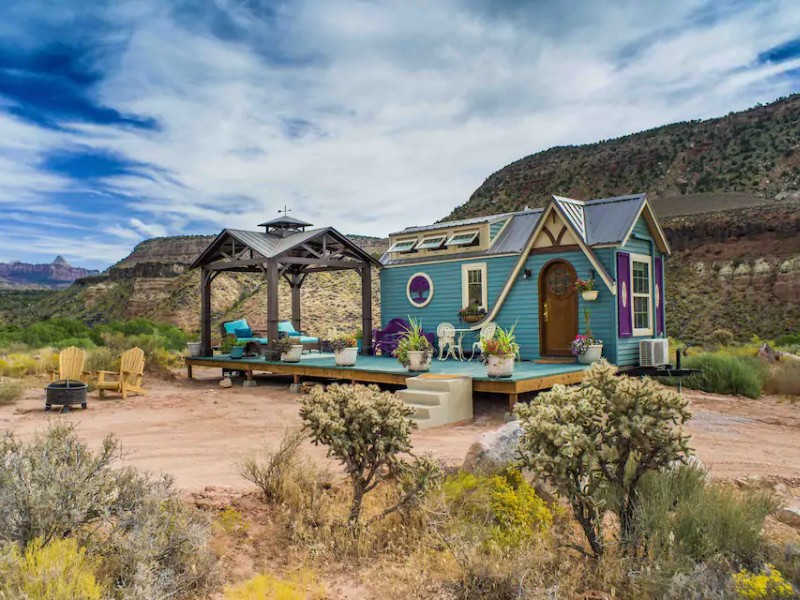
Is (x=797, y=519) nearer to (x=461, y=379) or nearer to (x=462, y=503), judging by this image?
(x=462, y=503)

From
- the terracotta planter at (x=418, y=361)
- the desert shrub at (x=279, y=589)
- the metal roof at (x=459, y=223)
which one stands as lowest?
the desert shrub at (x=279, y=589)

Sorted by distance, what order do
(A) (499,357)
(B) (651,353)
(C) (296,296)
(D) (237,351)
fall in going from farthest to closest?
1. (C) (296,296)
2. (D) (237,351)
3. (B) (651,353)
4. (A) (499,357)

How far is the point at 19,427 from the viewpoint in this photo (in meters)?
8.81

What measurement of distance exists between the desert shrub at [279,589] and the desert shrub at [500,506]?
1105 mm

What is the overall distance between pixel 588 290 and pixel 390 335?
526 cm

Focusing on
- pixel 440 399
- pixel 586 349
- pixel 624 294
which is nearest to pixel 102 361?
pixel 440 399

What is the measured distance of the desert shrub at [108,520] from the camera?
3475mm

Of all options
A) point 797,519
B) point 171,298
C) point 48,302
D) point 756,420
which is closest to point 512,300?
point 756,420

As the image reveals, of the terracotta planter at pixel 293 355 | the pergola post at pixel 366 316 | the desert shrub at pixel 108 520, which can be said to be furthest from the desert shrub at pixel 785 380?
the desert shrub at pixel 108 520

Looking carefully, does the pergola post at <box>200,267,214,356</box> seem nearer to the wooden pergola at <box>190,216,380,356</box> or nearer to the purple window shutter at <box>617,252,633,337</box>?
the wooden pergola at <box>190,216,380,356</box>

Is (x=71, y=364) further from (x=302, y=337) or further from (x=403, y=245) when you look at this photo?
(x=403, y=245)

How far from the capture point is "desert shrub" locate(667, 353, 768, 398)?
11.7m

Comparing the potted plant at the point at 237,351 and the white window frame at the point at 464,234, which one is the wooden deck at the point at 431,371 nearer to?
the potted plant at the point at 237,351

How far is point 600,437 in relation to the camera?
3.97 meters
